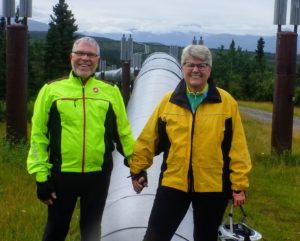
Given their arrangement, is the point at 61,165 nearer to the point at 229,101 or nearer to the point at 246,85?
the point at 229,101

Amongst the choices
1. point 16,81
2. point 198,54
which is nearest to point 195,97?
point 198,54

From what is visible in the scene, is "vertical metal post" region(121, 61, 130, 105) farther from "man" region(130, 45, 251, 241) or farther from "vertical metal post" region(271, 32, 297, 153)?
"man" region(130, 45, 251, 241)

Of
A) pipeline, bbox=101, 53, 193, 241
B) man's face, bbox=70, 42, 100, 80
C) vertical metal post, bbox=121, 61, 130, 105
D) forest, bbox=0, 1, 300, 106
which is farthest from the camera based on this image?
forest, bbox=0, 1, 300, 106

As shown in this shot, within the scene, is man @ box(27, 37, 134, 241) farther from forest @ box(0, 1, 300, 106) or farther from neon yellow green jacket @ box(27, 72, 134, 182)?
forest @ box(0, 1, 300, 106)

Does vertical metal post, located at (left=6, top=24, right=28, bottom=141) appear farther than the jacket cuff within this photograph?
Yes

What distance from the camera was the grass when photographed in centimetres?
579

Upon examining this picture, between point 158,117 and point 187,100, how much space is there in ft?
0.76

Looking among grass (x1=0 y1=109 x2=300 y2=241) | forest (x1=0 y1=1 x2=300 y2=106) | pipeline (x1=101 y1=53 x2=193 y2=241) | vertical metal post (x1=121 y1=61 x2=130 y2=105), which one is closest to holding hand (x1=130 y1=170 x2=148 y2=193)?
pipeline (x1=101 y1=53 x2=193 y2=241)

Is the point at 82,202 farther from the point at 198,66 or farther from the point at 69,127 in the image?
the point at 198,66

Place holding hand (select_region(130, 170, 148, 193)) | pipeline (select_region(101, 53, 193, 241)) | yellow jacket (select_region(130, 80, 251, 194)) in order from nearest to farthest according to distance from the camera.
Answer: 1. yellow jacket (select_region(130, 80, 251, 194))
2. holding hand (select_region(130, 170, 148, 193))
3. pipeline (select_region(101, 53, 193, 241))

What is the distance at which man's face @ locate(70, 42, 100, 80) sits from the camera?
Answer: 3.73 meters

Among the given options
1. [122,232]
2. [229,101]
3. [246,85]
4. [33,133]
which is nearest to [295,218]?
[122,232]

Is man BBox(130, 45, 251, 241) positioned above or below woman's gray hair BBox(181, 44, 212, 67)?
below

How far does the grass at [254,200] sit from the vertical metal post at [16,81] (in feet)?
1.31
